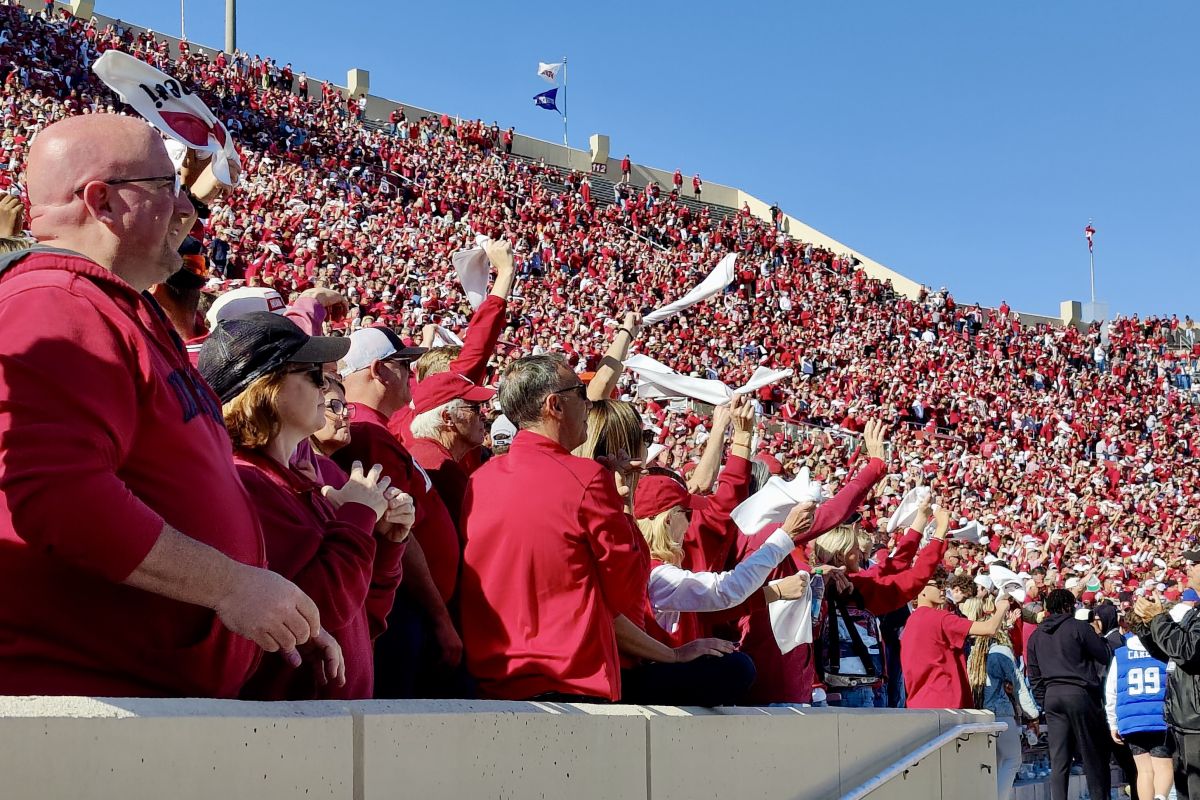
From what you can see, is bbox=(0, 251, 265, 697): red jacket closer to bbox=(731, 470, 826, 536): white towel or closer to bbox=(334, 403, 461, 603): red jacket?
bbox=(334, 403, 461, 603): red jacket

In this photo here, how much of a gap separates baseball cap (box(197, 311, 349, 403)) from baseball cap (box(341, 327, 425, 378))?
1.41 m

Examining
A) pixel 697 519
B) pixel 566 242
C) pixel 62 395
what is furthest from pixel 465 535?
pixel 566 242

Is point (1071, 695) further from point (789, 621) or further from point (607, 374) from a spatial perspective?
point (607, 374)

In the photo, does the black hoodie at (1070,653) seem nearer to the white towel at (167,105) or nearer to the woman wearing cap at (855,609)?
the woman wearing cap at (855,609)

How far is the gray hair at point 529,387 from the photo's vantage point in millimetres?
3746

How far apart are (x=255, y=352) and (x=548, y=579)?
1170mm

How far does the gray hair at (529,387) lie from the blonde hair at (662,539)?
0.99 metres

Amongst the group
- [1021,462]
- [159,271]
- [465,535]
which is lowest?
[465,535]

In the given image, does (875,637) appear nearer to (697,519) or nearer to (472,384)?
(697,519)

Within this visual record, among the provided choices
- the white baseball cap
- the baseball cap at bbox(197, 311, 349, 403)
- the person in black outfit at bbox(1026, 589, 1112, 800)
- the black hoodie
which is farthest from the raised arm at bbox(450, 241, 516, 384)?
the black hoodie

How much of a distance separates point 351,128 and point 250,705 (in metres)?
28.9

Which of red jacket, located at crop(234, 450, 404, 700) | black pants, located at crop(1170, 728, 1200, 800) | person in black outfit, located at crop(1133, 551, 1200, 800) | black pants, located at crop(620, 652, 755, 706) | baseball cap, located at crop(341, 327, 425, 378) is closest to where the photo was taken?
red jacket, located at crop(234, 450, 404, 700)

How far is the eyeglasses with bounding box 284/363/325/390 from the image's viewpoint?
107 inches

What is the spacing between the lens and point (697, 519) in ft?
16.8
